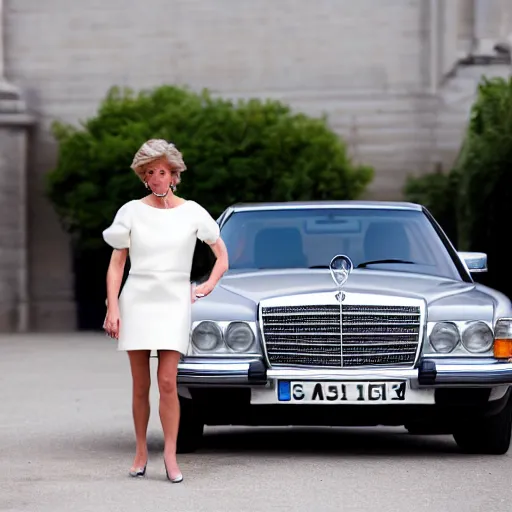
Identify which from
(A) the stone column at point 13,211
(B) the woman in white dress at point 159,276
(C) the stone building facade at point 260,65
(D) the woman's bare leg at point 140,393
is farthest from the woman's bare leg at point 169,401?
(C) the stone building facade at point 260,65

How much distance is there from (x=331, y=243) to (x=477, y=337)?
1696mm

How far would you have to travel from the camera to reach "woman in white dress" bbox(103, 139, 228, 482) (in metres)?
8.79

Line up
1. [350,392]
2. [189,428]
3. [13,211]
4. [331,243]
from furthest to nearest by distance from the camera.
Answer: [13,211] < [331,243] < [189,428] < [350,392]

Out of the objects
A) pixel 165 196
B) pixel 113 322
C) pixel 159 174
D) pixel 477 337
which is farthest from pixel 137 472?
pixel 477 337

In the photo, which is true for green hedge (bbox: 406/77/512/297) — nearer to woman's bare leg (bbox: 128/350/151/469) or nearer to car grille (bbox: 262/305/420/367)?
car grille (bbox: 262/305/420/367)

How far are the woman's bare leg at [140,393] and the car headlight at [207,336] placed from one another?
2.95 feet

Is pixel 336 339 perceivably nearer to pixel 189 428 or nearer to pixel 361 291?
pixel 361 291

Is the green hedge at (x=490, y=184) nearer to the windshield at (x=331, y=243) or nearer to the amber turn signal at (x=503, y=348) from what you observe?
the windshield at (x=331, y=243)

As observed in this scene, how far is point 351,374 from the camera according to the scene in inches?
384

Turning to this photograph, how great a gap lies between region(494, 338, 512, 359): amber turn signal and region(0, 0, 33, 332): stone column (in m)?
34.3

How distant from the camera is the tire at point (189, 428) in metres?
10.1

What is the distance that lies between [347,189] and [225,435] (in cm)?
2860

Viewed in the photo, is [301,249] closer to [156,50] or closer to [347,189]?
[347,189]

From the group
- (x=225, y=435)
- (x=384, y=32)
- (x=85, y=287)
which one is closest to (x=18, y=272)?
(x=85, y=287)
